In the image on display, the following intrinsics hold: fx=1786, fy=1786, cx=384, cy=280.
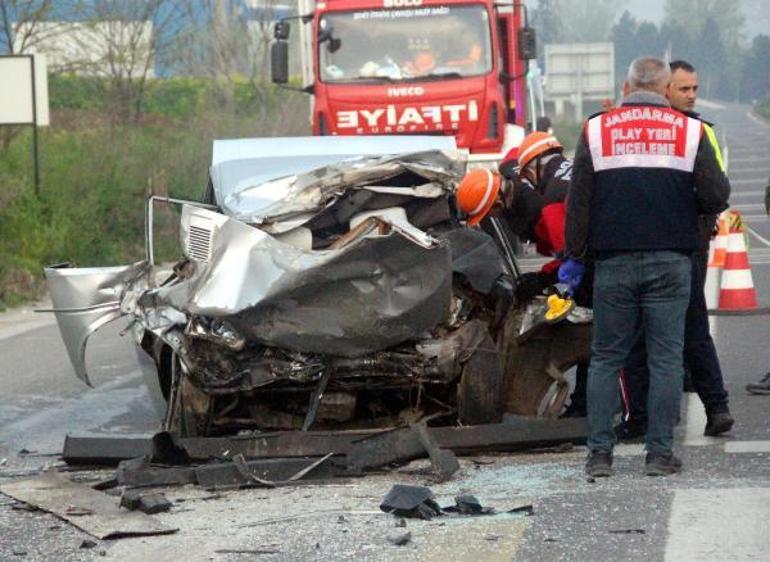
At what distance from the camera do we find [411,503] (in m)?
6.79

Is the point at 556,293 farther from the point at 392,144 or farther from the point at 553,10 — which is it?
the point at 553,10

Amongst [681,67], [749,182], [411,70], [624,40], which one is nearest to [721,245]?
[681,67]

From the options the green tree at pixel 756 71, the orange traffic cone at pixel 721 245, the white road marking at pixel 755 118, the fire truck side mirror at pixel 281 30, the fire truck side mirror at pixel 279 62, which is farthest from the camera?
the green tree at pixel 756 71

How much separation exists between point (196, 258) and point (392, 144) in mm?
2335

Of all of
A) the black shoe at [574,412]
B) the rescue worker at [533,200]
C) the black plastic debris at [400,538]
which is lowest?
the black shoe at [574,412]

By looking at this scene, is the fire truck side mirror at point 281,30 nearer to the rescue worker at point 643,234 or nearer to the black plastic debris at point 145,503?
the rescue worker at point 643,234

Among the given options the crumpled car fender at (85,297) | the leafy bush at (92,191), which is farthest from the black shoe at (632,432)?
the leafy bush at (92,191)

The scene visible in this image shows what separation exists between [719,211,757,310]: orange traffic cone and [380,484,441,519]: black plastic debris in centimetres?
774

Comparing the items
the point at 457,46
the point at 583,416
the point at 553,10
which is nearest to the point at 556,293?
the point at 583,416

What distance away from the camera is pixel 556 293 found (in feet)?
28.3

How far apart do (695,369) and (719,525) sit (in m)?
2.18

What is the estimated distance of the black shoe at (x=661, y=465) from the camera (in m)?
7.47

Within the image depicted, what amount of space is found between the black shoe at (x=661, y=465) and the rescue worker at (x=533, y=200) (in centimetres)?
104

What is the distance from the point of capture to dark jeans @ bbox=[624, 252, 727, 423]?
844cm
